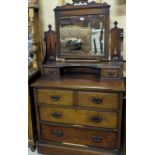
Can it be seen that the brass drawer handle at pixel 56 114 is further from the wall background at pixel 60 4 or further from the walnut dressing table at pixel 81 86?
the wall background at pixel 60 4

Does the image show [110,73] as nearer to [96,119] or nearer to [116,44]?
[116,44]

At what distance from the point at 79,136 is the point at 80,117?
212mm

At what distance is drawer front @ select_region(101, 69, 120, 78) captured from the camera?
1645mm

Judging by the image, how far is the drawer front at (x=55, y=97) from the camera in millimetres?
1612

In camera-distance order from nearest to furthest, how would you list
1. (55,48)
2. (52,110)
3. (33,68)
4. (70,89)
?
1. (70,89)
2. (52,110)
3. (55,48)
4. (33,68)

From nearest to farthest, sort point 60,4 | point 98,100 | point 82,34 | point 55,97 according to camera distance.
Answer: point 98,100, point 55,97, point 82,34, point 60,4

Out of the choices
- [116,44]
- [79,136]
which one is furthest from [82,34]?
[79,136]

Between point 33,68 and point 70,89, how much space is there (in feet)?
2.03

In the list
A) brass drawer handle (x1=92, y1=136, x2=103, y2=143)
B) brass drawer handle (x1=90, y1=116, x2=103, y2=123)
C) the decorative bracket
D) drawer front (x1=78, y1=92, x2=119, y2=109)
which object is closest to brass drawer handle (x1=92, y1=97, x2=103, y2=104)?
drawer front (x1=78, y1=92, x2=119, y2=109)

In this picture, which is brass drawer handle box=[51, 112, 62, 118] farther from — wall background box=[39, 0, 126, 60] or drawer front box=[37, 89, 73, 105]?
wall background box=[39, 0, 126, 60]

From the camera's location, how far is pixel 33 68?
1992 millimetres

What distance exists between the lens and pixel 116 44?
172 centimetres
